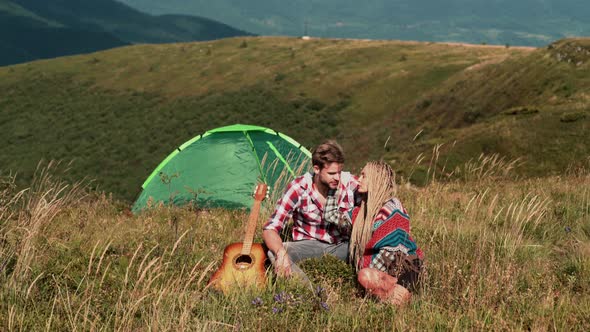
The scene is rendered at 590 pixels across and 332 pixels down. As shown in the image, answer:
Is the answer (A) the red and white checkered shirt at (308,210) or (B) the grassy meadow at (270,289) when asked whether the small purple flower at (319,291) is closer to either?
(B) the grassy meadow at (270,289)

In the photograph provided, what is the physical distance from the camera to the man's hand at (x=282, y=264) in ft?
17.8

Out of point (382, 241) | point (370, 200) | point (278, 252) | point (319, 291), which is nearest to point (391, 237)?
point (382, 241)

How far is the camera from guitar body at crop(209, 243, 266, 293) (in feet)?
17.0

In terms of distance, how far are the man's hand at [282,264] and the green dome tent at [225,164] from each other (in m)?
9.34

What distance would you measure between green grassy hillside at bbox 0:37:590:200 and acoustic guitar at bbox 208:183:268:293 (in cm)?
1707

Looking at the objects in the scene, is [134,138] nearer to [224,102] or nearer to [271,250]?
[224,102]

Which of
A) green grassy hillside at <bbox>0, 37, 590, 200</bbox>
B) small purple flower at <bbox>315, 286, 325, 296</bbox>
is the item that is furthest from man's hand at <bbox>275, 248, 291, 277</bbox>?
green grassy hillside at <bbox>0, 37, 590, 200</bbox>

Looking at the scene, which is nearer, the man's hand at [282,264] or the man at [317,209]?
the man's hand at [282,264]

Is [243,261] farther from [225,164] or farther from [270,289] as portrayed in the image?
[225,164]

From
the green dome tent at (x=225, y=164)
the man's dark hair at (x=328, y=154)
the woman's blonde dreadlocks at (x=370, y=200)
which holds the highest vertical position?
the man's dark hair at (x=328, y=154)

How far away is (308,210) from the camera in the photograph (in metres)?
6.39

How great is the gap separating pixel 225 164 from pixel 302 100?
71530 mm

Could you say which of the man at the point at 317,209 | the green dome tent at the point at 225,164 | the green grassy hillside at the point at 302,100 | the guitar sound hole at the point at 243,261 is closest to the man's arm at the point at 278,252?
the man at the point at 317,209

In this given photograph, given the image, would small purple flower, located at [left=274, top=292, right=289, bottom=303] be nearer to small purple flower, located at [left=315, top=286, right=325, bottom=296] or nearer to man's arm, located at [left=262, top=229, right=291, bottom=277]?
small purple flower, located at [left=315, top=286, right=325, bottom=296]
